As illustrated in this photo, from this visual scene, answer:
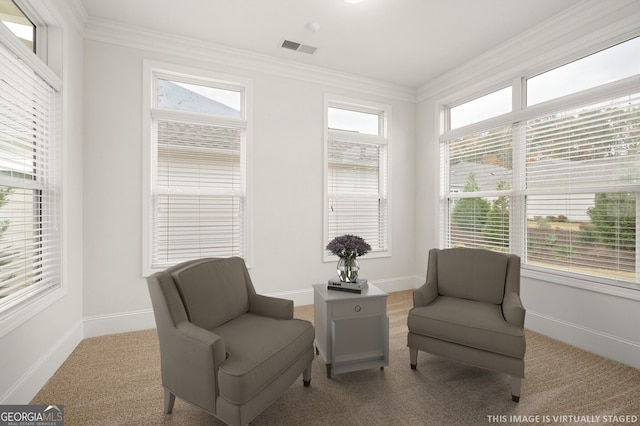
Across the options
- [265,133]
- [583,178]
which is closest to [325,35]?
[265,133]

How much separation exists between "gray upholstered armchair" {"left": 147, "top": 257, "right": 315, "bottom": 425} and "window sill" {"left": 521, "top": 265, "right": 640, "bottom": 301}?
249 cm

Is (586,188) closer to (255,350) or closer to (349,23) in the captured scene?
(349,23)

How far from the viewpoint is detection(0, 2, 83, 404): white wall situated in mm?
1840

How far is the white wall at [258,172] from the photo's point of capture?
297cm

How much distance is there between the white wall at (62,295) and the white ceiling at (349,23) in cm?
48

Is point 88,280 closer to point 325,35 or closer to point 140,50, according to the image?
point 140,50

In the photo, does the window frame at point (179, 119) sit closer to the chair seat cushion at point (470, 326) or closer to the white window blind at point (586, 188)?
the chair seat cushion at point (470, 326)

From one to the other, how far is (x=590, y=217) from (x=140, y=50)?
4541mm

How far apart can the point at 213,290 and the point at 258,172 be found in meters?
1.87

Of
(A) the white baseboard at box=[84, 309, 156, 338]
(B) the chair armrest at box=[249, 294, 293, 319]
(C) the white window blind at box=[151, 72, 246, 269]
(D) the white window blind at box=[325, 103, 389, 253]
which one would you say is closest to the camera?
(B) the chair armrest at box=[249, 294, 293, 319]

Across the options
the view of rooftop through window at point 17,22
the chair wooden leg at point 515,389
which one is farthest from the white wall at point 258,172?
the chair wooden leg at point 515,389

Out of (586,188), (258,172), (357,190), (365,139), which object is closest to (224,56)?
(258,172)

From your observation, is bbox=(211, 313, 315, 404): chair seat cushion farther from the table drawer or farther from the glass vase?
the glass vase

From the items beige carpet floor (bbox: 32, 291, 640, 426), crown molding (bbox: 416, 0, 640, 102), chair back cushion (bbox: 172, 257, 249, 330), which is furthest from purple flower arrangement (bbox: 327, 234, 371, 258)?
crown molding (bbox: 416, 0, 640, 102)
